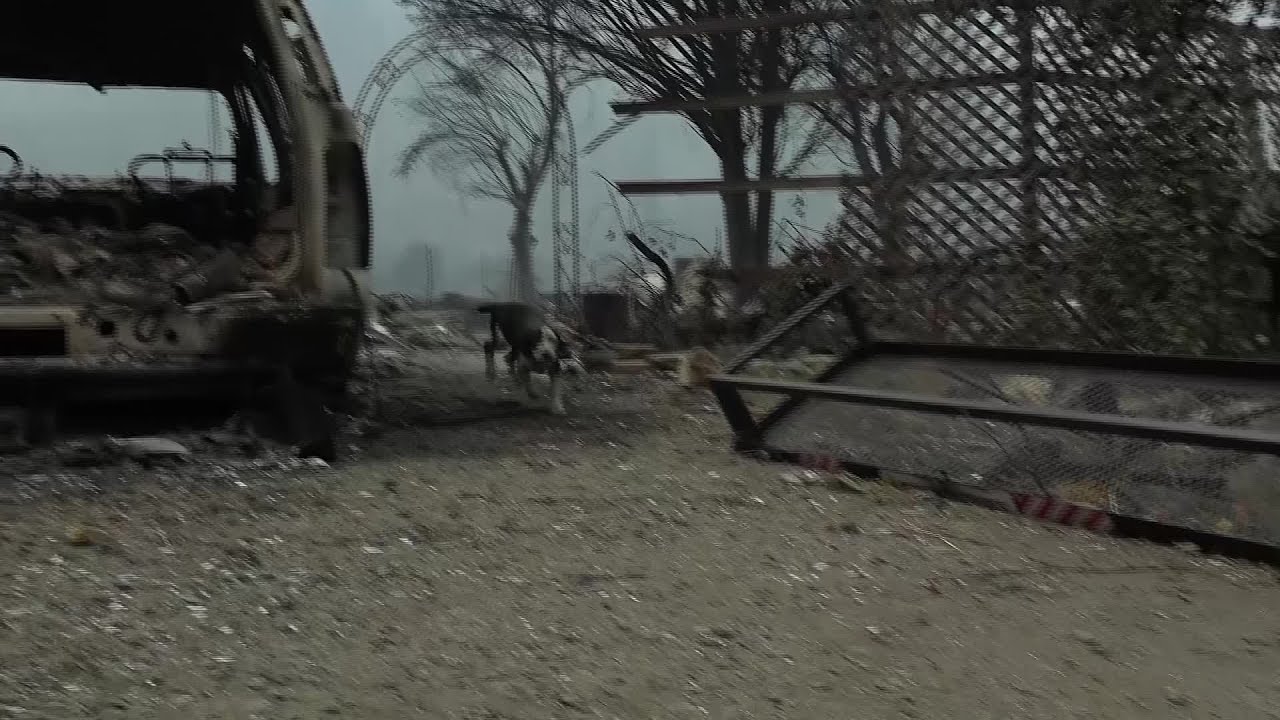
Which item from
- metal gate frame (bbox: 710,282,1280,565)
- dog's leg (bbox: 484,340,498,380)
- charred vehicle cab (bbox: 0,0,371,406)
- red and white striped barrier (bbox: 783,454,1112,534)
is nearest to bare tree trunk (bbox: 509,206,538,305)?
dog's leg (bbox: 484,340,498,380)

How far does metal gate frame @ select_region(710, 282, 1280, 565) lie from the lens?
3.28 meters

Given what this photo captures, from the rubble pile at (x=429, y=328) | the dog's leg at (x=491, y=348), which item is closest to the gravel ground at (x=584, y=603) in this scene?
the dog's leg at (x=491, y=348)

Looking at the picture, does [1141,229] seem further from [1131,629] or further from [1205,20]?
[1131,629]

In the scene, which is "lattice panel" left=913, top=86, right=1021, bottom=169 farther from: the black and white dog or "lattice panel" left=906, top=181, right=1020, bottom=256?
the black and white dog

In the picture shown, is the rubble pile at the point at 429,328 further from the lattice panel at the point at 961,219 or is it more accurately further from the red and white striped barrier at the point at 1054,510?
the red and white striped barrier at the point at 1054,510

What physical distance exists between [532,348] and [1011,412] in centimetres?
318

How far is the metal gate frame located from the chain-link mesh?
846 millimetres

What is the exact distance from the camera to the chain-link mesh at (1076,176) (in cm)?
507

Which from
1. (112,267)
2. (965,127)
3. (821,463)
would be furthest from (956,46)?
(112,267)

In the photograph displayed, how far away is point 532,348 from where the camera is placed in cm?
622

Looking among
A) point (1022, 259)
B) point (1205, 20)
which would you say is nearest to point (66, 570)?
point (1022, 259)

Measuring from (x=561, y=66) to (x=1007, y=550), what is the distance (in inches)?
267

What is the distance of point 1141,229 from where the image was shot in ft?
16.6

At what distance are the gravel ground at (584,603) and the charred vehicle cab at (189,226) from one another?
19.8 inches
